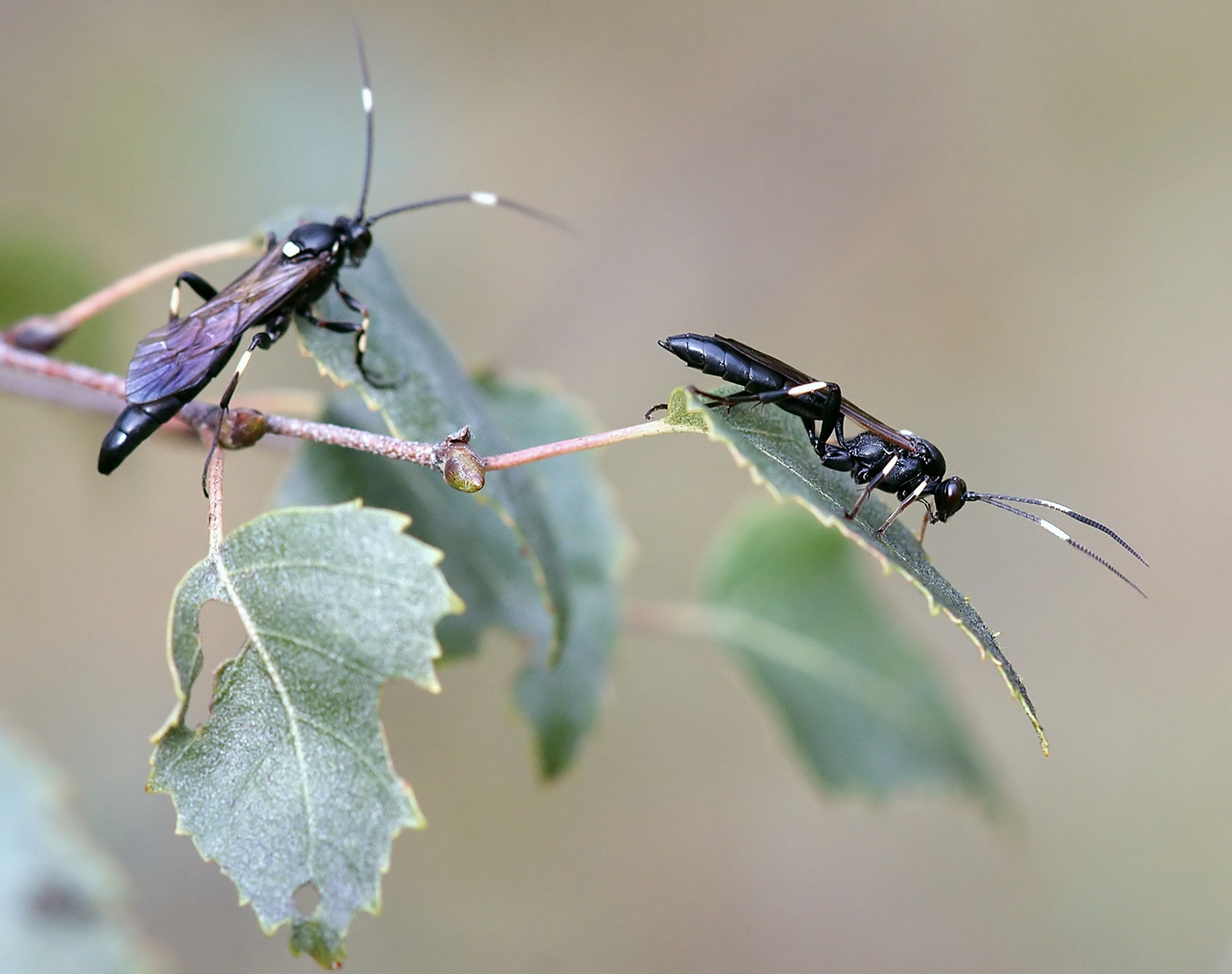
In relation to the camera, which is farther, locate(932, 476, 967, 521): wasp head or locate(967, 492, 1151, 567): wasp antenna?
locate(932, 476, 967, 521): wasp head

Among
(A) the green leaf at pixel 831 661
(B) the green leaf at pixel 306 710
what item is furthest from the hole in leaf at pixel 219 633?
(B) the green leaf at pixel 306 710

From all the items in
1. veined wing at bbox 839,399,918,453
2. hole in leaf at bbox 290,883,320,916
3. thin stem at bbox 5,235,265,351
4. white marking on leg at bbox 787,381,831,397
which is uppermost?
white marking on leg at bbox 787,381,831,397

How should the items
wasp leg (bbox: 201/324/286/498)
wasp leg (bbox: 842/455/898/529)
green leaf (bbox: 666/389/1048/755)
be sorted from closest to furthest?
1. green leaf (bbox: 666/389/1048/755)
2. wasp leg (bbox: 842/455/898/529)
3. wasp leg (bbox: 201/324/286/498)

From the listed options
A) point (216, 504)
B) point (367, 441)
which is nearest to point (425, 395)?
point (367, 441)

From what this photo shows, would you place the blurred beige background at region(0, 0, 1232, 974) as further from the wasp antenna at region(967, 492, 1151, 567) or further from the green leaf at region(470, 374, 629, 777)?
the wasp antenna at region(967, 492, 1151, 567)

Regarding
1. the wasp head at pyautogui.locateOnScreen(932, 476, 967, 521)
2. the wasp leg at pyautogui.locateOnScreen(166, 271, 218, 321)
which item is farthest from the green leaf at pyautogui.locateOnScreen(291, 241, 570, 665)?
the wasp head at pyautogui.locateOnScreen(932, 476, 967, 521)

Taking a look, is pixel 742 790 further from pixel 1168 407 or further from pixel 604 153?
pixel 604 153

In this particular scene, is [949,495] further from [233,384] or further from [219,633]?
[219,633]
